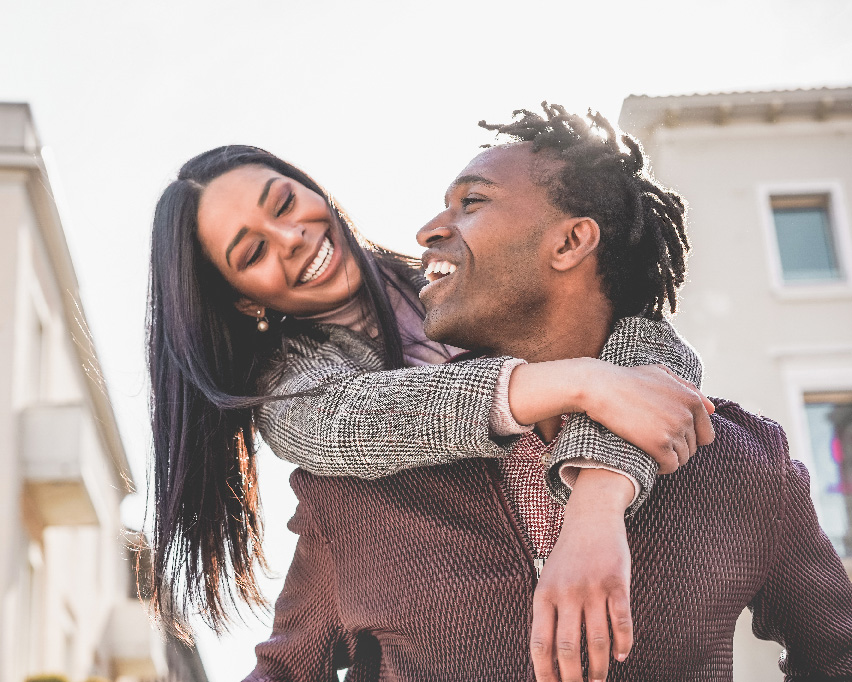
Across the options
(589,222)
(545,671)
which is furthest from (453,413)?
(589,222)

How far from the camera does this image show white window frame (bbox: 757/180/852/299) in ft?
42.7

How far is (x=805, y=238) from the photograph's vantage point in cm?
1349

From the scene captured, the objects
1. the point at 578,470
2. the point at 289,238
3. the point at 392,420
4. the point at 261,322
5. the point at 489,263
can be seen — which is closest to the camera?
the point at 578,470

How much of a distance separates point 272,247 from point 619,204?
35.8 inches

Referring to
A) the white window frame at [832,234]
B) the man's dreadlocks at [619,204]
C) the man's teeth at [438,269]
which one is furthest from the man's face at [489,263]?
the white window frame at [832,234]

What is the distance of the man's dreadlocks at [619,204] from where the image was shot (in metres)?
2.49

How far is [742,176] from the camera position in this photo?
1352 cm

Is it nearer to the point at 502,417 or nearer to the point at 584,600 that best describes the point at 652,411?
the point at 502,417

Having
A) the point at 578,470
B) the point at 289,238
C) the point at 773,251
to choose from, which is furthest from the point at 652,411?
the point at 773,251

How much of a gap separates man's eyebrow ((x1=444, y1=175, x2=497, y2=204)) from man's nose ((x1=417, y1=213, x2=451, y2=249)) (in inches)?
3.1

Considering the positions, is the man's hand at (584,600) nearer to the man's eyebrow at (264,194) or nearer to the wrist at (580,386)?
the wrist at (580,386)

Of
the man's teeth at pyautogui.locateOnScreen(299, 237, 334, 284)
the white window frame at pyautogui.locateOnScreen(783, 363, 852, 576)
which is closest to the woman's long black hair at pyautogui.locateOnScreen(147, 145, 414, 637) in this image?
the man's teeth at pyautogui.locateOnScreen(299, 237, 334, 284)

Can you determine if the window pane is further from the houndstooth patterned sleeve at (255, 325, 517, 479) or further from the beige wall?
the houndstooth patterned sleeve at (255, 325, 517, 479)

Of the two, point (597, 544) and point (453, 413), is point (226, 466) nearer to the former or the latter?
point (453, 413)
